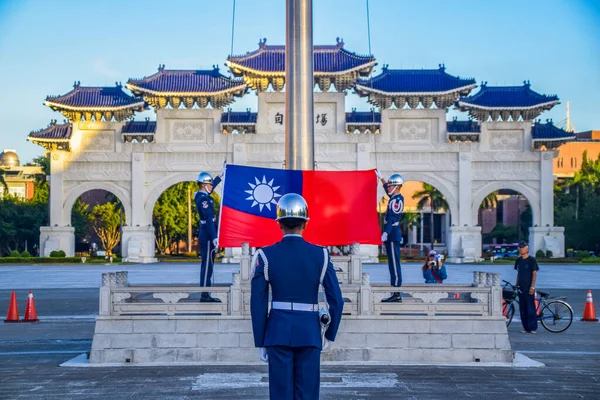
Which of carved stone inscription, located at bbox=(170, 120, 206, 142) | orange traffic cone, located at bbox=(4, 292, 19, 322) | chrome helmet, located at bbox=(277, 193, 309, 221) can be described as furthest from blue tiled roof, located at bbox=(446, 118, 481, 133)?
chrome helmet, located at bbox=(277, 193, 309, 221)

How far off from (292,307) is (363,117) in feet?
124

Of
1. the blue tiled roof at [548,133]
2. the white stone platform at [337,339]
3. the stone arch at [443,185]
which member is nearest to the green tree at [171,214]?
the stone arch at [443,185]

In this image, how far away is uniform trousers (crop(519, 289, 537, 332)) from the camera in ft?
43.3

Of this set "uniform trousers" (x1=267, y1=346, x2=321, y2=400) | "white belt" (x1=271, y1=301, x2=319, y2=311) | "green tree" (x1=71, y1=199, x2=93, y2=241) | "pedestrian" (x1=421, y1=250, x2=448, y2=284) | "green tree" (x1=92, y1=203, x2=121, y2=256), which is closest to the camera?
"uniform trousers" (x1=267, y1=346, x2=321, y2=400)

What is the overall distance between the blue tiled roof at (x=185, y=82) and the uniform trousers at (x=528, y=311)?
101 ft

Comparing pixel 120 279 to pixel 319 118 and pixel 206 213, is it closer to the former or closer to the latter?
pixel 206 213

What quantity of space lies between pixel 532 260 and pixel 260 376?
239 inches

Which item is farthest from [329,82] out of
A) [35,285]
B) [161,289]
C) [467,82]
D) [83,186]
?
[161,289]

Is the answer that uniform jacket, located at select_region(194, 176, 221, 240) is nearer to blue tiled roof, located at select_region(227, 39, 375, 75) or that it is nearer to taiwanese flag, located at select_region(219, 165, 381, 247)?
taiwanese flag, located at select_region(219, 165, 381, 247)

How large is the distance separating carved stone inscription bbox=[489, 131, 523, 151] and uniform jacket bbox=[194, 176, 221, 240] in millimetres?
32522

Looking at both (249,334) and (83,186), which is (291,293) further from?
(83,186)

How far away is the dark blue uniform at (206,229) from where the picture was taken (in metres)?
12.4

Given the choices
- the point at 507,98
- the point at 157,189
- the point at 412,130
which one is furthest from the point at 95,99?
the point at 507,98

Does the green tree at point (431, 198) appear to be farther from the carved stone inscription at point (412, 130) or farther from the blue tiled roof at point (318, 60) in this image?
the blue tiled roof at point (318, 60)
